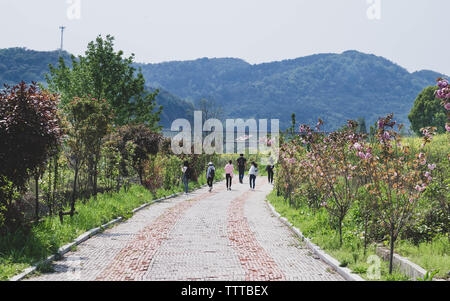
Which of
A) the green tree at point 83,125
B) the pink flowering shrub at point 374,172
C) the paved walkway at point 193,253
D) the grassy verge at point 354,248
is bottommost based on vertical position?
the paved walkway at point 193,253

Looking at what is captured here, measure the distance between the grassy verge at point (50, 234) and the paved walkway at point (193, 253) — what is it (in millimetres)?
385

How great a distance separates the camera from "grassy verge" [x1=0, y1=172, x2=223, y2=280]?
25.0 ft

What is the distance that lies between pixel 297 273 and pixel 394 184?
7.01 feet

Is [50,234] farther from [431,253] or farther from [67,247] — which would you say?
[431,253]

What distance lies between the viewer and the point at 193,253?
8.92 m

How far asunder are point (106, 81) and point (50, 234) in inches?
1121

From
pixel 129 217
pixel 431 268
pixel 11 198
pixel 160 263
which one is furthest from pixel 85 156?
pixel 431 268

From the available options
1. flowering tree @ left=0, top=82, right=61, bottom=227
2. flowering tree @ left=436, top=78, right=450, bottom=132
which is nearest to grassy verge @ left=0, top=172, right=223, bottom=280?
flowering tree @ left=0, top=82, right=61, bottom=227

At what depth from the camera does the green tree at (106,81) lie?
35.3m

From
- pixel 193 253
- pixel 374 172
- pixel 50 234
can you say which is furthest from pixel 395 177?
pixel 50 234

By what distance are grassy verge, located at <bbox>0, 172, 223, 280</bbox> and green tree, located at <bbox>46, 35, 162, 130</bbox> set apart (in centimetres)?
2101

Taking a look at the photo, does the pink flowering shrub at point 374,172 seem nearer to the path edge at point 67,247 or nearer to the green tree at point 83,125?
the path edge at point 67,247

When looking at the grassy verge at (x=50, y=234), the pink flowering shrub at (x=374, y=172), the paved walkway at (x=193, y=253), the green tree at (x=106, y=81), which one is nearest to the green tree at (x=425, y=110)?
the green tree at (x=106, y=81)

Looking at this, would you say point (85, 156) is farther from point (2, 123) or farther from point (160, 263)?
point (160, 263)
